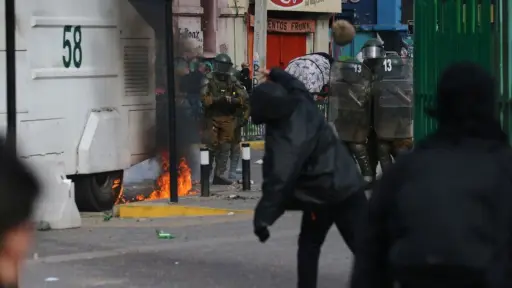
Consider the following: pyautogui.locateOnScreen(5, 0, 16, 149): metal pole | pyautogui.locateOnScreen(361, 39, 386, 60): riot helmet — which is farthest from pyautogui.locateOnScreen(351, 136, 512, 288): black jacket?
pyautogui.locateOnScreen(361, 39, 386, 60): riot helmet

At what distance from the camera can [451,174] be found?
412 centimetres

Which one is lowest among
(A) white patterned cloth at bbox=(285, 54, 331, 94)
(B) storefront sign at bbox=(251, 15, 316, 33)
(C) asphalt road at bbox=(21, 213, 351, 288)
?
(C) asphalt road at bbox=(21, 213, 351, 288)

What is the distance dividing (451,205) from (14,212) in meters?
1.40

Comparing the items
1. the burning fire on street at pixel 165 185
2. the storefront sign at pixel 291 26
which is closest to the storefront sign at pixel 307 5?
the storefront sign at pixel 291 26

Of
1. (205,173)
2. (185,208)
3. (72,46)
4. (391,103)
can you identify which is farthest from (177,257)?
(391,103)

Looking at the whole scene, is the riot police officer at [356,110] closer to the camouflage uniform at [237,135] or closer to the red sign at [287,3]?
the camouflage uniform at [237,135]

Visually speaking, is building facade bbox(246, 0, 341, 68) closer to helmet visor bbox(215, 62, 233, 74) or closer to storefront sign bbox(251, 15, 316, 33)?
storefront sign bbox(251, 15, 316, 33)

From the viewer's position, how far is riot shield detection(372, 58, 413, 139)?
1478 centimetres

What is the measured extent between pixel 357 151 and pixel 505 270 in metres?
10.8

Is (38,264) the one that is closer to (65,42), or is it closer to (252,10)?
(65,42)

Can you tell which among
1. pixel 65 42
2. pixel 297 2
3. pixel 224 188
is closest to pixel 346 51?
pixel 297 2

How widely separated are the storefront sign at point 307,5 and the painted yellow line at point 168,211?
2512 centimetres

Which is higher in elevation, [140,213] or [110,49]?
[110,49]

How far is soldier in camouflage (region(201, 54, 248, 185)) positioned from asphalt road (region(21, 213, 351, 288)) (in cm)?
362
